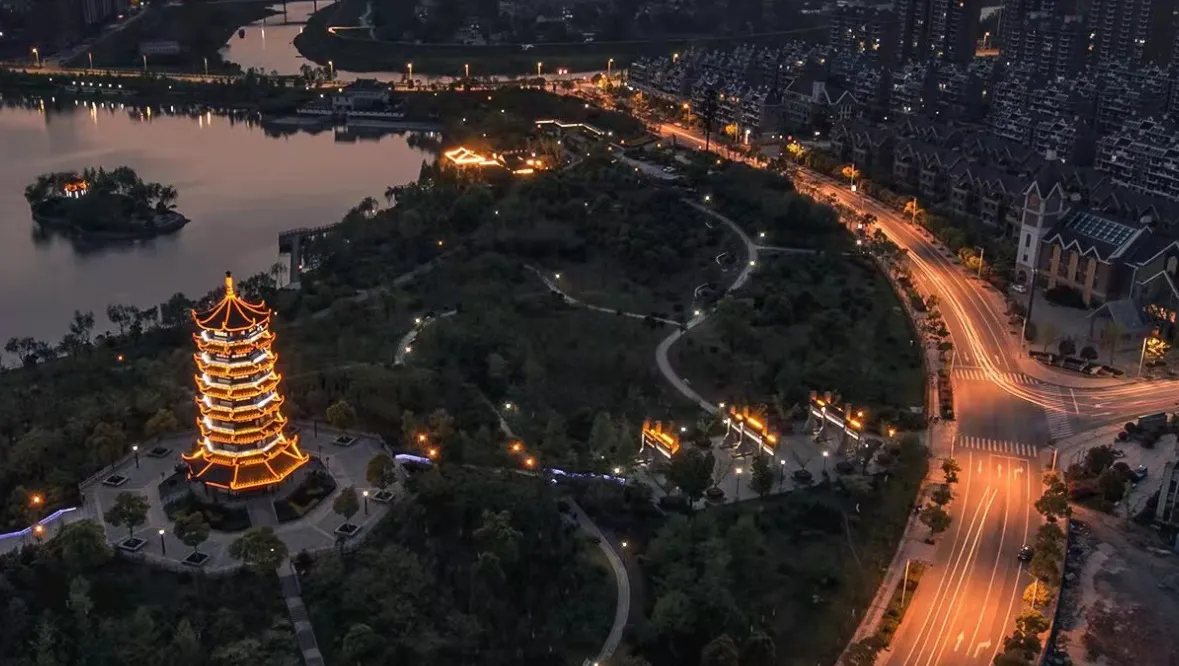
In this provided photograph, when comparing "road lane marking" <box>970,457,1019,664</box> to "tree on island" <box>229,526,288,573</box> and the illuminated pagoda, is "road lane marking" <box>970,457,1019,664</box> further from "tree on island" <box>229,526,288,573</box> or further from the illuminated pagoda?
the illuminated pagoda

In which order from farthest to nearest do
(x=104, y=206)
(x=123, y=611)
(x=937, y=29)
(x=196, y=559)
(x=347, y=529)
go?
(x=937, y=29), (x=104, y=206), (x=347, y=529), (x=196, y=559), (x=123, y=611)

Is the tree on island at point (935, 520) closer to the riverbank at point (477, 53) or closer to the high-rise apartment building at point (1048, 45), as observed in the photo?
the high-rise apartment building at point (1048, 45)

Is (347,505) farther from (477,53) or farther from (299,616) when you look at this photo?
(477,53)

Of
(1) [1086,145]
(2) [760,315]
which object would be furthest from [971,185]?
(2) [760,315]

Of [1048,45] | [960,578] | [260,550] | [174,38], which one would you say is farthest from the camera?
[174,38]

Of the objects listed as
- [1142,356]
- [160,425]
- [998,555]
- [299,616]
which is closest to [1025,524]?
[998,555]

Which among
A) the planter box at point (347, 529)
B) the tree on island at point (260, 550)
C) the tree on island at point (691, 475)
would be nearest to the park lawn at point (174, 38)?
the planter box at point (347, 529)
